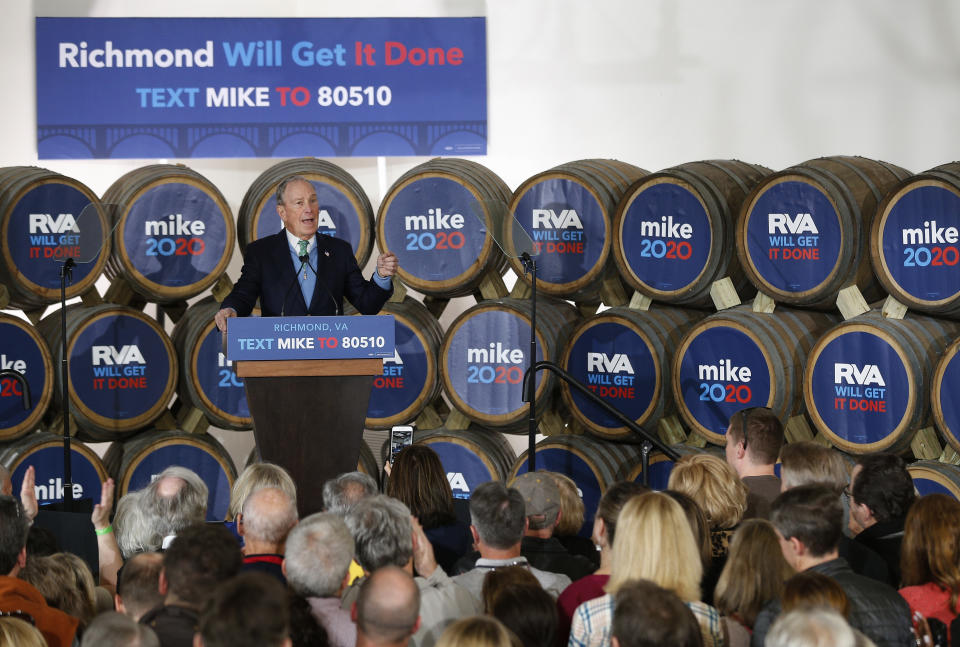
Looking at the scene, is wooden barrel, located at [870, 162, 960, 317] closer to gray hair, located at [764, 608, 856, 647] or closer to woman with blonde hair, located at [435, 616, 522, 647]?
gray hair, located at [764, 608, 856, 647]

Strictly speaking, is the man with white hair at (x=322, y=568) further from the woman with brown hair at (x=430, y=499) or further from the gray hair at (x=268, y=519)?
the woman with brown hair at (x=430, y=499)

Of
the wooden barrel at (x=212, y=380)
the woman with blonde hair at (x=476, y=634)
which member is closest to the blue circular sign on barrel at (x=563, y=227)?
the wooden barrel at (x=212, y=380)

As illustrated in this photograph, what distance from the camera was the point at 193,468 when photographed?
21.9 ft

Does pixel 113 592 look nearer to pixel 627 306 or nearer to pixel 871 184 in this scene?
pixel 627 306

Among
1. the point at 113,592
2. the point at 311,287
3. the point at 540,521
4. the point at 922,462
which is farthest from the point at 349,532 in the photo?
the point at 922,462

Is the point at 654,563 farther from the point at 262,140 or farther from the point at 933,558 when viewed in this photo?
the point at 262,140

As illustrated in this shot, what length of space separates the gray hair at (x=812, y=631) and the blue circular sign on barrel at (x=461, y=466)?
425 cm

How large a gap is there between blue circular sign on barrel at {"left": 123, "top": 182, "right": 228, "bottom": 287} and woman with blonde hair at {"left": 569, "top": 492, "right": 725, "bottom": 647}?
4208 millimetres

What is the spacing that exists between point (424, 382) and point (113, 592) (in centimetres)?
290

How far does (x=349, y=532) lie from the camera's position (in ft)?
10.6

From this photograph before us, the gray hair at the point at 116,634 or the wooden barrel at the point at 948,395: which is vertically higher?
the wooden barrel at the point at 948,395

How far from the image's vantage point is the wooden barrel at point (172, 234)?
263 inches

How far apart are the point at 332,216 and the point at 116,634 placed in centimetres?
449

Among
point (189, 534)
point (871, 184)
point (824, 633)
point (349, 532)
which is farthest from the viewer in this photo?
point (871, 184)
